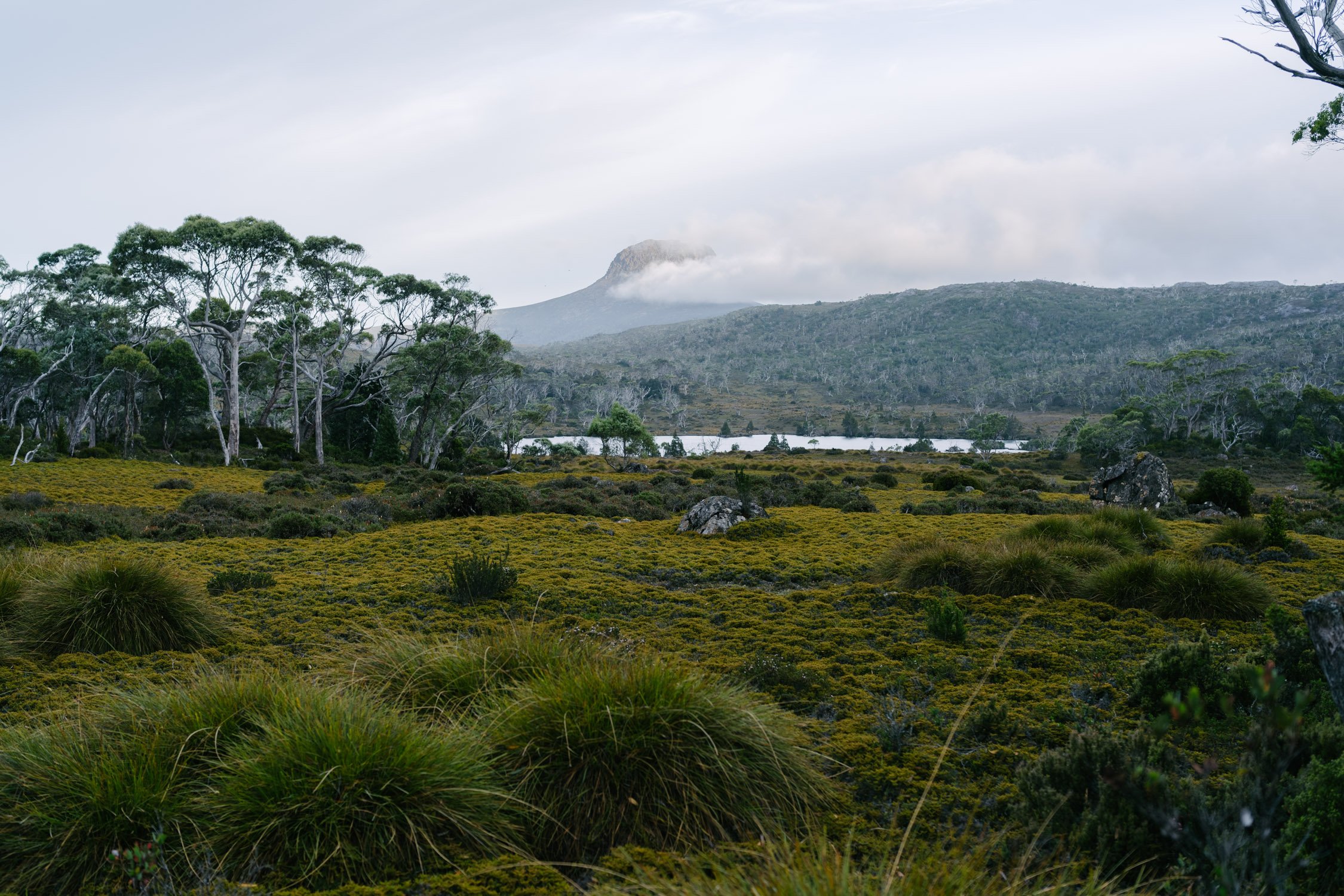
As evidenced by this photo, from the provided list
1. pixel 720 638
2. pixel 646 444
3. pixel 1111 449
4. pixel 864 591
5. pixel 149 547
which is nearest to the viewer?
pixel 720 638

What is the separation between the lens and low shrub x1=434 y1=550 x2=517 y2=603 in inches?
327

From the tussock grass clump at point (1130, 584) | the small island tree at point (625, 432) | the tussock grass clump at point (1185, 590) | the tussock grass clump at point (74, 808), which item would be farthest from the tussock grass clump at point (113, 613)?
the small island tree at point (625, 432)

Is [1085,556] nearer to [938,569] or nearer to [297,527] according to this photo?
[938,569]

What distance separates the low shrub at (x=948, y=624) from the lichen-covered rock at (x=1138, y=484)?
1612cm

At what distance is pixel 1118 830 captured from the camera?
2.98 meters

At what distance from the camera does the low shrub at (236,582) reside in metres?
8.95

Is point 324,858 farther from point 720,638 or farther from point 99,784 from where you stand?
point 720,638

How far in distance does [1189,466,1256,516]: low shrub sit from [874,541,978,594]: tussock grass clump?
47.7ft

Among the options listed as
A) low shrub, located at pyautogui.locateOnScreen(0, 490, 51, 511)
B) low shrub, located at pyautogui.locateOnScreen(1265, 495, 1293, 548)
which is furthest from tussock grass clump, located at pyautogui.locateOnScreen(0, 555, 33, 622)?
low shrub, located at pyautogui.locateOnScreen(1265, 495, 1293, 548)

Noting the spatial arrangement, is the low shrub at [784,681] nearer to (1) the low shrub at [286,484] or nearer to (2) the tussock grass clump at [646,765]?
(2) the tussock grass clump at [646,765]

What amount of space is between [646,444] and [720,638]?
201 ft

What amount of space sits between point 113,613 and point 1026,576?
30.4 ft

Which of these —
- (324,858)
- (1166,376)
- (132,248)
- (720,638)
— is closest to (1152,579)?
(720,638)

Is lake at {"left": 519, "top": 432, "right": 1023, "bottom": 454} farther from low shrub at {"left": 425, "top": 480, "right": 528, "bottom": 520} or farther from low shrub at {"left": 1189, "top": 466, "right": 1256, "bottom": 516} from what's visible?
low shrub at {"left": 425, "top": 480, "right": 528, "bottom": 520}
